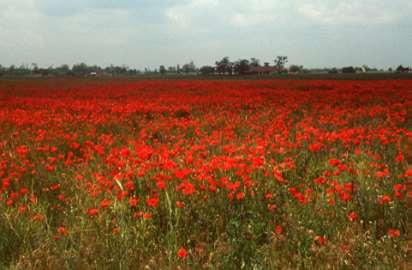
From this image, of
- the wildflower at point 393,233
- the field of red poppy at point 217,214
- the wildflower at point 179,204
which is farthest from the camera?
the wildflower at point 179,204

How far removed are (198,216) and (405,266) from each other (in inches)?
91.4

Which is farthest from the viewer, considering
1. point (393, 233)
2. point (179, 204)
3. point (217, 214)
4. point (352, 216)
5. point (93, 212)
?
point (217, 214)

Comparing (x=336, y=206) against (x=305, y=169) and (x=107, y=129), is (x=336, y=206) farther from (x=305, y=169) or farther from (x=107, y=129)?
(x=107, y=129)

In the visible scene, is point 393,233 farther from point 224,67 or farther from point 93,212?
point 224,67

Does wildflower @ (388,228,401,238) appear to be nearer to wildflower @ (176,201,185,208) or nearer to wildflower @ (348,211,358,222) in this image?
wildflower @ (348,211,358,222)

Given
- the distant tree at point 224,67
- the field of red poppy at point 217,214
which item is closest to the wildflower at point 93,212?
the field of red poppy at point 217,214

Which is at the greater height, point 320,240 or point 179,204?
point 179,204

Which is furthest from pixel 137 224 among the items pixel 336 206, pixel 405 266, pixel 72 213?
pixel 405 266

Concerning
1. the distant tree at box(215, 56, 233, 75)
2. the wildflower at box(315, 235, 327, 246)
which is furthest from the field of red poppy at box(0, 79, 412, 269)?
the distant tree at box(215, 56, 233, 75)

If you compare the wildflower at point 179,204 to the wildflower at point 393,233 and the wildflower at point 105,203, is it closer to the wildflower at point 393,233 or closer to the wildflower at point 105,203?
the wildflower at point 105,203

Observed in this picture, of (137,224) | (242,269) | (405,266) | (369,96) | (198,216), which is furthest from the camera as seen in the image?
(369,96)

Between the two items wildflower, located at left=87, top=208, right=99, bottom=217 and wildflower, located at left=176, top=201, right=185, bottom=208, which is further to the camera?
wildflower, located at left=176, top=201, right=185, bottom=208

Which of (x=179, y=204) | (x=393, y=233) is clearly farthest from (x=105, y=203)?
(x=393, y=233)

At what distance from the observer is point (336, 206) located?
17.7 feet
